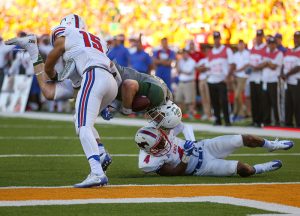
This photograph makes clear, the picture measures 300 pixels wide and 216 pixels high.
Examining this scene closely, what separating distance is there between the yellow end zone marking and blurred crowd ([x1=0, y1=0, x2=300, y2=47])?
18.2 m

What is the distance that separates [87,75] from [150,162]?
3.96 ft

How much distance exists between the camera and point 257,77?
1975cm

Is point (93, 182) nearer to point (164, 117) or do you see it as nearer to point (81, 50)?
point (81, 50)

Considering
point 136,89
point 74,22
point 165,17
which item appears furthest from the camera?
point 165,17

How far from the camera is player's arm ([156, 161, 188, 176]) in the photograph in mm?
9891

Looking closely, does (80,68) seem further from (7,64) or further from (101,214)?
(7,64)

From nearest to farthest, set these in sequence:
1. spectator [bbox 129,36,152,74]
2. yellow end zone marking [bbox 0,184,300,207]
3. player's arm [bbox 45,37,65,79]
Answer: yellow end zone marking [bbox 0,184,300,207]
player's arm [bbox 45,37,65,79]
spectator [bbox 129,36,152,74]

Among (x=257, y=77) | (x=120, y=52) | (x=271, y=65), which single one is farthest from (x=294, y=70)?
(x=120, y=52)

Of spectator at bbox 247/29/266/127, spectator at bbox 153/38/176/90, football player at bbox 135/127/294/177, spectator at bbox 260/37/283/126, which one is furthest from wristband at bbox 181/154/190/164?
spectator at bbox 153/38/176/90

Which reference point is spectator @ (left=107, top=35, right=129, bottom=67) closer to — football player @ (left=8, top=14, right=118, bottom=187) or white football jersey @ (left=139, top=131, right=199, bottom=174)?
white football jersey @ (left=139, top=131, right=199, bottom=174)

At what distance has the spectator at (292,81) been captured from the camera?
1870 centimetres

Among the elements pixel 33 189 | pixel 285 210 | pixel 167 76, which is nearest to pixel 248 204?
pixel 285 210

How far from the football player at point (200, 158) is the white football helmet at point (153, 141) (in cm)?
1

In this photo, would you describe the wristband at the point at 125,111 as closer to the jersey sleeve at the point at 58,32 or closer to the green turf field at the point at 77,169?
the green turf field at the point at 77,169
